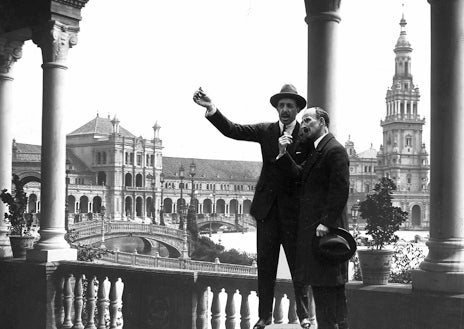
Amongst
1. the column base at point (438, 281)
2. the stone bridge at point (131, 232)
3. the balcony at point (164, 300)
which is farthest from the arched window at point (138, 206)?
the column base at point (438, 281)

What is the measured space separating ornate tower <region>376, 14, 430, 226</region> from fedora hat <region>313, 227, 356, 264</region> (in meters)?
48.2

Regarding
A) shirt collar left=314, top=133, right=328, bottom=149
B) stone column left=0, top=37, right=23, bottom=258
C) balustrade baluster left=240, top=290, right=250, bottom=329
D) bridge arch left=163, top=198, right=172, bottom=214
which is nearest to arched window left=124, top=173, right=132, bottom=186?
bridge arch left=163, top=198, right=172, bottom=214

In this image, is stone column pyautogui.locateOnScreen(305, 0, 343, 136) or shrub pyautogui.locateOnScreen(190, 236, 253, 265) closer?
stone column pyautogui.locateOnScreen(305, 0, 343, 136)

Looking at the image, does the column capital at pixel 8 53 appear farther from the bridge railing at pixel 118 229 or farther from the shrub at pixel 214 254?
the shrub at pixel 214 254

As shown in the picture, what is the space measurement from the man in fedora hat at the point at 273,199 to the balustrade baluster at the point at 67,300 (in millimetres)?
4165

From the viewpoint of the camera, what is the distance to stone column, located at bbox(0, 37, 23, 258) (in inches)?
346

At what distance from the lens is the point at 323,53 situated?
5383 millimetres

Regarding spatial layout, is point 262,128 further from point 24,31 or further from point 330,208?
point 24,31

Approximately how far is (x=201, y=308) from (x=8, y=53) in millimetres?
5246

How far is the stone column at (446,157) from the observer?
4543 millimetres

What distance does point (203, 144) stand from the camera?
6044 centimetres

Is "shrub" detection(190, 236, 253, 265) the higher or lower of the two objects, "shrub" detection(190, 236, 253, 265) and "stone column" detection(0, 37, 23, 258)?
the lower

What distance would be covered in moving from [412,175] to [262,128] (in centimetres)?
6010

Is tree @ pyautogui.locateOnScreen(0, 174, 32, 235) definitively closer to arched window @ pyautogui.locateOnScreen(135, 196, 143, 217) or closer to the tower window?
the tower window
